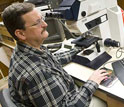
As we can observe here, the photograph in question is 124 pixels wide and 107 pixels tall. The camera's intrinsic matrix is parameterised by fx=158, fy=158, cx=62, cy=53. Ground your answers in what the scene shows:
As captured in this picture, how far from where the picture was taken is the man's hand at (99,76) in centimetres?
108

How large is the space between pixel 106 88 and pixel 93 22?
0.54m

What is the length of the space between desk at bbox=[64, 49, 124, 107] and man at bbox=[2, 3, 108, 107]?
9 centimetres

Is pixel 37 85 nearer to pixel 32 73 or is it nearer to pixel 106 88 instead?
pixel 32 73

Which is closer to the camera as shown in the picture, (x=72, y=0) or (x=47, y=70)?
(x=47, y=70)

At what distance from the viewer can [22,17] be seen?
942mm

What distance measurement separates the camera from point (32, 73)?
0.89 metres

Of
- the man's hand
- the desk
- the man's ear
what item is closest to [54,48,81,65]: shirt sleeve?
the desk

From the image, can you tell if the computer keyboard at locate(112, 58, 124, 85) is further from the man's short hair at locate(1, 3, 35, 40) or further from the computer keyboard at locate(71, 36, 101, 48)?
the man's short hair at locate(1, 3, 35, 40)

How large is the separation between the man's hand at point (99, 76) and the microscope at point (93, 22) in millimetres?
102

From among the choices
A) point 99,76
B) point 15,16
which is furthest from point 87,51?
point 15,16

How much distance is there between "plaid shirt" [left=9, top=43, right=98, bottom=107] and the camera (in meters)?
0.88

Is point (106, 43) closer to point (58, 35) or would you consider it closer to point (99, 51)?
point (99, 51)

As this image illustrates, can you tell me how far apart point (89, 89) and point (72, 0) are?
0.63 m

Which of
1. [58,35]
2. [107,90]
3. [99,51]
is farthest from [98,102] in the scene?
[58,35]
